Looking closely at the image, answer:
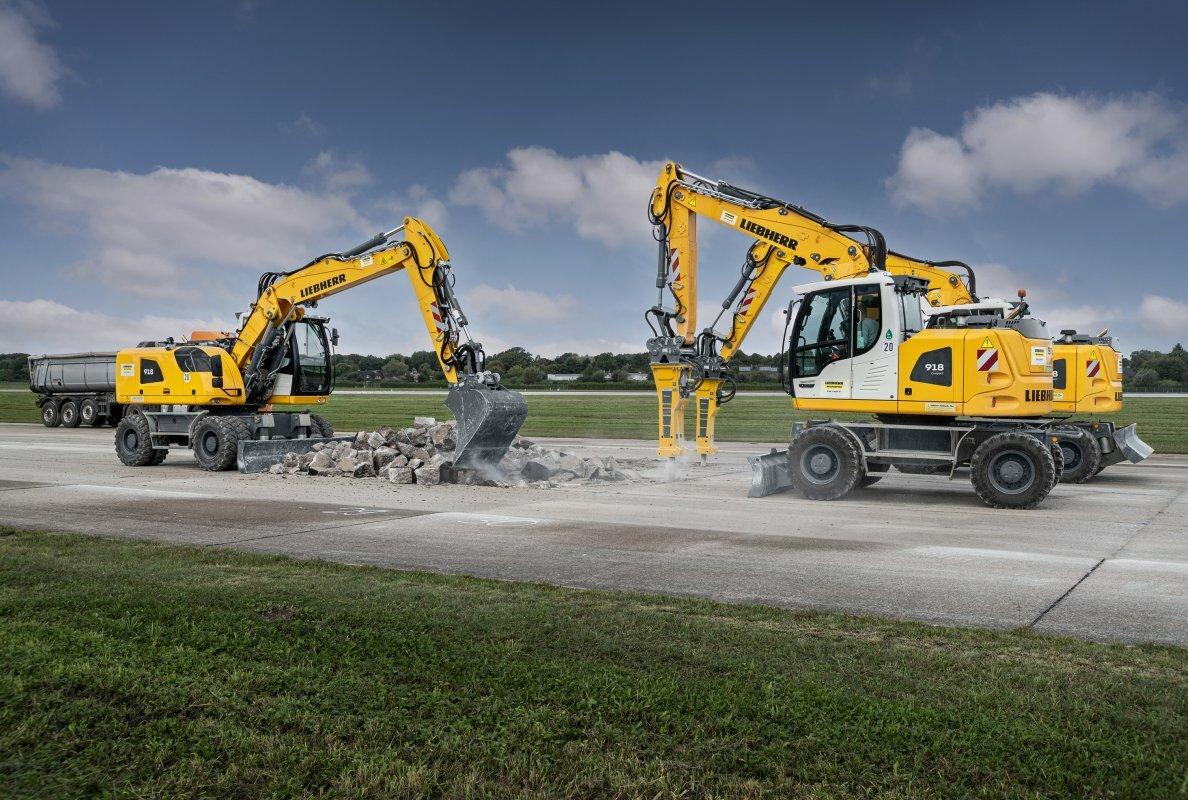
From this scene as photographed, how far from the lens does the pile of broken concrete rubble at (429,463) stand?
49.9 feet

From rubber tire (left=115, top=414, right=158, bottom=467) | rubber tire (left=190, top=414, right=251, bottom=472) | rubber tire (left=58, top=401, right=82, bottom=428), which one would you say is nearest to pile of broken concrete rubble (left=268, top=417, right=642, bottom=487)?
rubber tire (left=190, top=414, right=251, bottom=472)

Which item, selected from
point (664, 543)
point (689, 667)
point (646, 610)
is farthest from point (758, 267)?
point (689, 667)

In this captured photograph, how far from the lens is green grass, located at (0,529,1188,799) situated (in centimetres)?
367

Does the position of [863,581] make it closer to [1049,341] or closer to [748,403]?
[1049,341]

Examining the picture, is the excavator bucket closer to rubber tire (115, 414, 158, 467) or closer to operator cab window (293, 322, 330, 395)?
operator cab window (293, 322, 330, 395)

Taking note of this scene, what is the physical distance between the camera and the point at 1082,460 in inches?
611

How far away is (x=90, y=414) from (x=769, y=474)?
29.9 m

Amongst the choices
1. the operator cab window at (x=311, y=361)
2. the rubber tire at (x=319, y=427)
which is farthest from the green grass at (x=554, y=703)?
the rubber tire at (x=319, y=427)

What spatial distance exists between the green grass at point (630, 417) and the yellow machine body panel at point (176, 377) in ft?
35.4

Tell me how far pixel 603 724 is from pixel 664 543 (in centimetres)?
525

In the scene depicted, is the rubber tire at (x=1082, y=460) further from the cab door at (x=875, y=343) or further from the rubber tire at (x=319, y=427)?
the rubber tire at (x=319, y=427)

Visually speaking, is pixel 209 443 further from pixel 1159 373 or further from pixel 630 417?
pixel 1159 373

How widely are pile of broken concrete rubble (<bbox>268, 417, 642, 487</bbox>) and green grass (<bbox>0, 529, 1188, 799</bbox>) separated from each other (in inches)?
343

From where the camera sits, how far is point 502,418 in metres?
15.5
